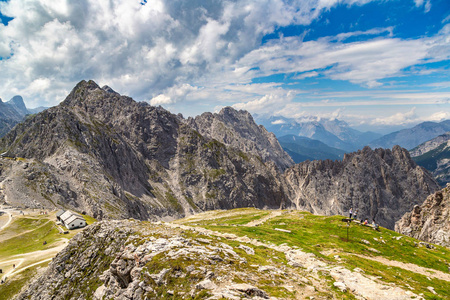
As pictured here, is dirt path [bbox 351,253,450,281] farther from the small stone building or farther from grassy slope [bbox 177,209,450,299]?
the small stone building

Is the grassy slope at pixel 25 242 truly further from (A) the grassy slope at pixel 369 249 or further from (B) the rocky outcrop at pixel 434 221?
(B) the rocky outcrop at pixel 434 221

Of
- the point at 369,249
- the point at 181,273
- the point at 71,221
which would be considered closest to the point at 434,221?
the point at 369,249

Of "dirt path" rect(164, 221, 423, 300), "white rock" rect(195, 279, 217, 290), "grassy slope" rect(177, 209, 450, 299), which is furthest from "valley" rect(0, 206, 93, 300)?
"dirt path" rect(164, 221, 423, 300)

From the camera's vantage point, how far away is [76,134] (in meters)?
168

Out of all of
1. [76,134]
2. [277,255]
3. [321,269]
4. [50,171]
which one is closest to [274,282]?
[321,269]

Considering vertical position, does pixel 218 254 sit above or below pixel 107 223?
below

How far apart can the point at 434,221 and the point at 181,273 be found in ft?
302

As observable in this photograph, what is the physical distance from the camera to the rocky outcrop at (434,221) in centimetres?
6605

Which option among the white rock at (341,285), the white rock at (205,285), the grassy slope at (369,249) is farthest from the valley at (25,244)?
the white rock at (341,285)

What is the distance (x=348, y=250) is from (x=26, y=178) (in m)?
142

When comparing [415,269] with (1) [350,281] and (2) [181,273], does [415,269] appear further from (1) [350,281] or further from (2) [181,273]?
(2) [181,273]

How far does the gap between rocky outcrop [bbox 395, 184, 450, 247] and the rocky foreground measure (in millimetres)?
44093

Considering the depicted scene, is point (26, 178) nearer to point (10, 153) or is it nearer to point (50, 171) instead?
point (50, 171)

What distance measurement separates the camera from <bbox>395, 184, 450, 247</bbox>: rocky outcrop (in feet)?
217
